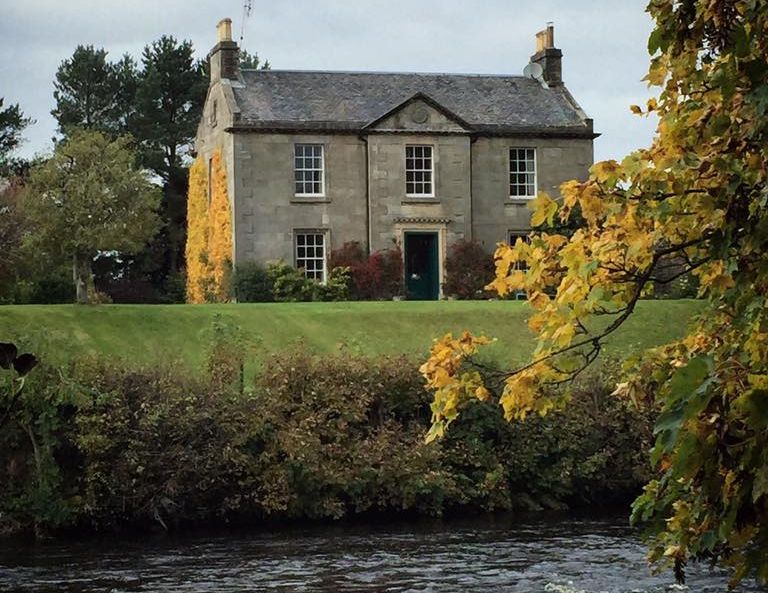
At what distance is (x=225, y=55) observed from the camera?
43812mm

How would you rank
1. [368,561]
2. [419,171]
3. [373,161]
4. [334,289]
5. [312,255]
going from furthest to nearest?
[419,171]
[373,161]
[312,255]
[334,289]
[368,561]

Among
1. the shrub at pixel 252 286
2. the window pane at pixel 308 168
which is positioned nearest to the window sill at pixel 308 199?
the window pane at pixel 308 168

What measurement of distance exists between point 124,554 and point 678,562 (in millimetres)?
15361

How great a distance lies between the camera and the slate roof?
43.0m

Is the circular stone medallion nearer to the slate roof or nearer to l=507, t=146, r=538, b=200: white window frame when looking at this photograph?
the slate roof

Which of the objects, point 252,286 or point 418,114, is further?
point 418,114

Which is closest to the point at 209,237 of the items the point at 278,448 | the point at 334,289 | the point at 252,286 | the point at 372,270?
the point at 252,286

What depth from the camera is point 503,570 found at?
17781 mm

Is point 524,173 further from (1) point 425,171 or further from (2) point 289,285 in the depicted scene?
(2) point 289,285

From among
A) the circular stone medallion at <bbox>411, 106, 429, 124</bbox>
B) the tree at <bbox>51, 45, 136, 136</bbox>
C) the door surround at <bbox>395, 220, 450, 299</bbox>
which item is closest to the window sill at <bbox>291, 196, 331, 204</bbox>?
the door surround at <bbox>395, 220, 450, 299</bbox>

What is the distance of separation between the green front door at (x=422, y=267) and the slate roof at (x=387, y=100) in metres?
4.05

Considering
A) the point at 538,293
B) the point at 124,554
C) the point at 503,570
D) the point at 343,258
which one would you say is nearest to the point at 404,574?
the point at 503,570

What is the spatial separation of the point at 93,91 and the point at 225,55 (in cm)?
2661

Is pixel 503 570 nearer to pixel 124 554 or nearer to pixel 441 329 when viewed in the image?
pixel 124 554
